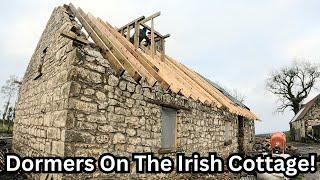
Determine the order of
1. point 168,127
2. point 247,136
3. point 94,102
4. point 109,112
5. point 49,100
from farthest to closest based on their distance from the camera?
point 247,136 < point 168,127 < point 49,100 < point 109,112 < point 94,102

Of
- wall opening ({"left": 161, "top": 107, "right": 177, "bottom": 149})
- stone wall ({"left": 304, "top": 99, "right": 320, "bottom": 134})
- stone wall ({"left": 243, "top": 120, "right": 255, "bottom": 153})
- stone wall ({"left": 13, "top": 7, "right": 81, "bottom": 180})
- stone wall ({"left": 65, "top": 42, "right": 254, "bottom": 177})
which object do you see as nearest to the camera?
stone wall ({"left": 65, "top": 42, "right": 254, "bottom": 177})

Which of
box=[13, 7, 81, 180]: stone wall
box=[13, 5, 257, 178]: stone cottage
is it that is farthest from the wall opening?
box=[13, 7, 81, 180]: stone wall

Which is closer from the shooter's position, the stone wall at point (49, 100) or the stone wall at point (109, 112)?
the stone wall at point (109, 112)

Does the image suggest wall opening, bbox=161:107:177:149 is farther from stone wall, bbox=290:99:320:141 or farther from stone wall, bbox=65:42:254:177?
stone wall, bbox=290:99:320:141

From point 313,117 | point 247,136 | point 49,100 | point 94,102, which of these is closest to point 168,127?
point 94,102

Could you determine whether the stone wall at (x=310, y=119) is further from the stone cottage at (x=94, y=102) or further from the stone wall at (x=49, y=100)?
the stone wall at (x=49, y=100)

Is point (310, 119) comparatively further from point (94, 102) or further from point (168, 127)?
point (94, 102)

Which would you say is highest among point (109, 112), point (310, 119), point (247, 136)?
point (109, 112)

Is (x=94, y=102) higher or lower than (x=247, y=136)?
higher

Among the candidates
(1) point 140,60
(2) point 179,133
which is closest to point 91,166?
(1) point 140,60

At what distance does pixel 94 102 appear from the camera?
538cm

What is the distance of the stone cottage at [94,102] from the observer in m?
5.17

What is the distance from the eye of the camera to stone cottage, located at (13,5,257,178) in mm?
5172

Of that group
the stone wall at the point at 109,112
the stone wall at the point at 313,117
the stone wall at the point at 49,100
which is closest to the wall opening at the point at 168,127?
the stone wall at the point at 109,112
